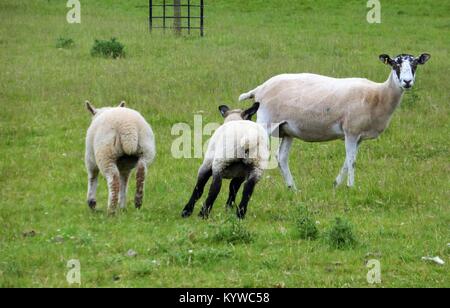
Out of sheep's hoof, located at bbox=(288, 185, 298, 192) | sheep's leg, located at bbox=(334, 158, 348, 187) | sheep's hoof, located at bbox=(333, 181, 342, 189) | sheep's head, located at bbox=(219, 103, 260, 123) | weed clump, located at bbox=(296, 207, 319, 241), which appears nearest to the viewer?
weed clump, located at bbox=(296, 207, 319, 241)

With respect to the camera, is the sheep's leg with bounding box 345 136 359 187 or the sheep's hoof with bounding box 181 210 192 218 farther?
the sheep's leg with bounding box 345 136 359 187

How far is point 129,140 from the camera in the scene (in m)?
11.3

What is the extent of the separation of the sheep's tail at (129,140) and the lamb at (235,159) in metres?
0.94

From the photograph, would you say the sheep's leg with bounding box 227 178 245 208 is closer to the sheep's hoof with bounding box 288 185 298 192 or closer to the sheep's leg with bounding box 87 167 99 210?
the sheep's hoof with bounding box 288 185 298 192

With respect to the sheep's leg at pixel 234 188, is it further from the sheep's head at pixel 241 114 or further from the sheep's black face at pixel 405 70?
the sheep's black face at pixel 405 70

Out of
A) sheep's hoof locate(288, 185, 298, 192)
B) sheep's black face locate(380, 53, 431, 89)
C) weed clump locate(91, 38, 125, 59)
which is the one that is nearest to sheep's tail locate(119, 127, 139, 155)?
sheep's hoof locate(288, 185, 298, 192)

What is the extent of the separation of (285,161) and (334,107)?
117 cm

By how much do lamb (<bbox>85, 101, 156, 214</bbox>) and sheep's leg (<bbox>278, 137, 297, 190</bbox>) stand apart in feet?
9.70

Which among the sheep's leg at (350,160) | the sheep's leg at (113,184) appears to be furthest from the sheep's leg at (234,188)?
the sheep's leg at (350,160)

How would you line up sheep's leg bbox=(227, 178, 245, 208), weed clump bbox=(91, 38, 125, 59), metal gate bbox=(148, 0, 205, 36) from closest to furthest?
sheep's leg bbox=(227, 178, 245, 208) < weed clump bbox=(91, 38, 125, 59) < metal gate bbox=(148, 0, 205, 36)

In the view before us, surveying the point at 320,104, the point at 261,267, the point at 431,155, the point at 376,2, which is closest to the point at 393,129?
the point at 431,155

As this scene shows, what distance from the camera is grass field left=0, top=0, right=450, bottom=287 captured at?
9.58 metres

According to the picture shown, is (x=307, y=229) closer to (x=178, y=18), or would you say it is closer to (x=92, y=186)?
(x=92, y=186)

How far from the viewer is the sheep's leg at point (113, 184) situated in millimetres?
11250
